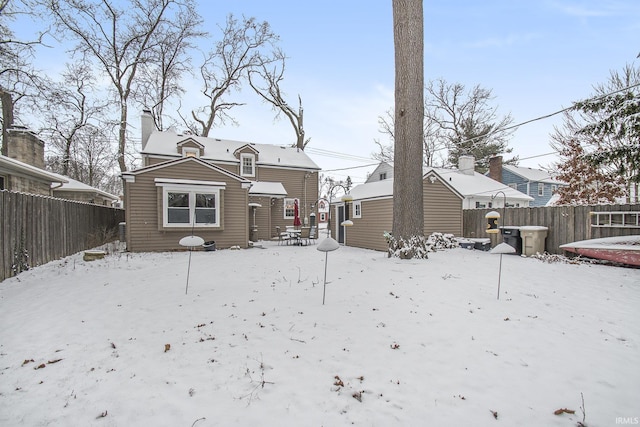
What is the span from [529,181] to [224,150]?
23.9 m

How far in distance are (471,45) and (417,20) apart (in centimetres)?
604

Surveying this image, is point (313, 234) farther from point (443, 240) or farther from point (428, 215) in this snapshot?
point (443, 240)

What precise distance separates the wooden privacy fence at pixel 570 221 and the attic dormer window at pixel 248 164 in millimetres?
13975

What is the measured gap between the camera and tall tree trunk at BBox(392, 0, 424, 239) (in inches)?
298

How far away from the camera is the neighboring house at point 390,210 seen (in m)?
13.1

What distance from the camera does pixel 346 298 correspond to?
4.72 m

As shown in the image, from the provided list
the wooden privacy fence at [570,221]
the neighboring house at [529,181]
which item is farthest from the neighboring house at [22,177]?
the neighboring house at [529,181]

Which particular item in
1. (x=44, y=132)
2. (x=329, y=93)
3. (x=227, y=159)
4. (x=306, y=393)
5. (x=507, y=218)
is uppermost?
(x=329, y=93)

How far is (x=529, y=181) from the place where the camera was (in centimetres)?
2461

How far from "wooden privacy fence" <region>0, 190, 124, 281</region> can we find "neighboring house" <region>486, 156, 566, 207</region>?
84.5 feet

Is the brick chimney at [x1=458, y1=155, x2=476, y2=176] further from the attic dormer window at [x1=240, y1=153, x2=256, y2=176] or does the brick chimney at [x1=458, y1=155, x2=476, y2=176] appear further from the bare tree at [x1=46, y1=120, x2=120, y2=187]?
the bare tree at [x1=46, y1=120, x2=120, y2=187]

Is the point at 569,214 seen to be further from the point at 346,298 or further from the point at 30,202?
the point at 30,202

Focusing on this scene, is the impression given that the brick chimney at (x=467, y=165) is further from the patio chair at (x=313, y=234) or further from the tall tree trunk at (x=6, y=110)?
the tall tree trunk at (x=6, y=110)

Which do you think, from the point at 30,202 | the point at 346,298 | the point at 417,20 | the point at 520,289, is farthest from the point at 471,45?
the point at 30,202
